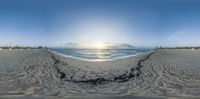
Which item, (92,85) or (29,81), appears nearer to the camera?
(92,85)

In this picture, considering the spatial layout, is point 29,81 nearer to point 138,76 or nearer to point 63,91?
point 63,91

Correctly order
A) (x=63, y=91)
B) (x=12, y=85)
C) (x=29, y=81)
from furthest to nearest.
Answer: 1. (x=29, y=81)
2. (x=12, y=85)
3. (x=63, y=91)

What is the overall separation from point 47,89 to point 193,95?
22.5 ft

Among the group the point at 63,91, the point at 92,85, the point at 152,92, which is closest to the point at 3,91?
the point at 63,91

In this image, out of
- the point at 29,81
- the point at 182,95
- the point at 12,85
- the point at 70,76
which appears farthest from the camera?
the point at 70,76

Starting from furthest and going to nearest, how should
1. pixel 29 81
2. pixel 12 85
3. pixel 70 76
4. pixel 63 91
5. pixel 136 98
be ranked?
pixel 70 76
pixel 29 81
pixel 12 85
pixel 63 91
pixel 136 98

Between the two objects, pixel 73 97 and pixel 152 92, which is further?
pixel 152 92

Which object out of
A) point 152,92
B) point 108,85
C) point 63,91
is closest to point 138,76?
point 108,85

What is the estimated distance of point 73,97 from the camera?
1089 cm

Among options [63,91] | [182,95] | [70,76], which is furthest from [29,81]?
[182,95]

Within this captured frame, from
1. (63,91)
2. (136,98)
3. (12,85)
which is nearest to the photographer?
(136,98)

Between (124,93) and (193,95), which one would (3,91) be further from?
(193,95)

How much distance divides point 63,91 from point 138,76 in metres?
6.79

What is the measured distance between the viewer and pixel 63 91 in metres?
12.3
